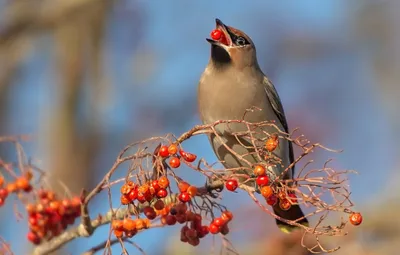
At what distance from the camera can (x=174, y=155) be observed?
3021 mm

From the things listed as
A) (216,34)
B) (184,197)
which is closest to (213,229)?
(184,197)

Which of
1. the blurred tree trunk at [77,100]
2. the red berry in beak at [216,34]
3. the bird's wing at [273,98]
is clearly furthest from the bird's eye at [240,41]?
the blurred tree trunk at [77,100]

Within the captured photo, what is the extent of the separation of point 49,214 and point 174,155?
0.89 m

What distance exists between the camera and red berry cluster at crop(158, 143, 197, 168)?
2994 millimetres

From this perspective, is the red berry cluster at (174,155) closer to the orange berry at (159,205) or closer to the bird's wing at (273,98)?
the orange berry at (159,205)

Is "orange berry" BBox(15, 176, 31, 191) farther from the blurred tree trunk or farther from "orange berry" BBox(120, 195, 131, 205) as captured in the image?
the blurred tree trunk

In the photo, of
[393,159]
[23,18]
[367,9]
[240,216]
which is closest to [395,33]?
[367,9]

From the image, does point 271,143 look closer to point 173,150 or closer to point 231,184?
point 231,184

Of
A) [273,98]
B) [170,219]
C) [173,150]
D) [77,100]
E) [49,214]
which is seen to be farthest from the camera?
[77,100]

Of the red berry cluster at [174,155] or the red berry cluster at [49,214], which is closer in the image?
the red berry cluster at [174,155]

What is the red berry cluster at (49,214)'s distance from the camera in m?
3.59

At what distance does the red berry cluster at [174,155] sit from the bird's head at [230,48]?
1.58m

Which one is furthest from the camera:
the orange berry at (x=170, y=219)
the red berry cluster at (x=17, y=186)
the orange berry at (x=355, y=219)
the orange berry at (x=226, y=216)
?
the red berry cluster at (x=17, y=186)

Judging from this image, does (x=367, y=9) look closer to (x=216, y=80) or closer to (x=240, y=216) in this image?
(x=240, y=216)
